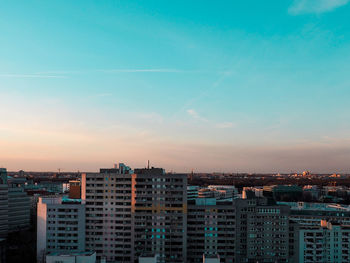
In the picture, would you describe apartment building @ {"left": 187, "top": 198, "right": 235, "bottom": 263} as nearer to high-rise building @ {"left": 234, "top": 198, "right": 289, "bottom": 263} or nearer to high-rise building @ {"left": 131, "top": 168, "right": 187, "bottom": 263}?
high-rise building @ {"left": 234, "top": 198, "right": 289, "bottom": 263}

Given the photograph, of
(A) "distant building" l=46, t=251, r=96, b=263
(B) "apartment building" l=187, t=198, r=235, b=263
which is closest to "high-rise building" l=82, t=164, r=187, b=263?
(B) "apartment building" l=187, t=198, r=235, b=263

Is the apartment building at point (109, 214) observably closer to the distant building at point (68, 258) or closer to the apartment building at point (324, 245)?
the distant building at point (68, 258)

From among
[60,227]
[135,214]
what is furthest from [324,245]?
[60,227]

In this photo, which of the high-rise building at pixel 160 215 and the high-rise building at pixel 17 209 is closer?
the high-rise building at pixel 160 215

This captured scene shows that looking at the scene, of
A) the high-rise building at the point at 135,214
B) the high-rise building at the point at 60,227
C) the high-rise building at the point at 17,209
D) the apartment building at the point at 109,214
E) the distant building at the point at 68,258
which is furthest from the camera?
the high-rise building at the point at 17,209

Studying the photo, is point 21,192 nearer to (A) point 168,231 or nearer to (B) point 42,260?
(B) point 42,260

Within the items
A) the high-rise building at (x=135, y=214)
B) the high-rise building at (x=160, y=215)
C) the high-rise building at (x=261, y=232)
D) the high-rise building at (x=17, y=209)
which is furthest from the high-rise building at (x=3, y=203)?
the high-rise building at (x=261, y=232)
